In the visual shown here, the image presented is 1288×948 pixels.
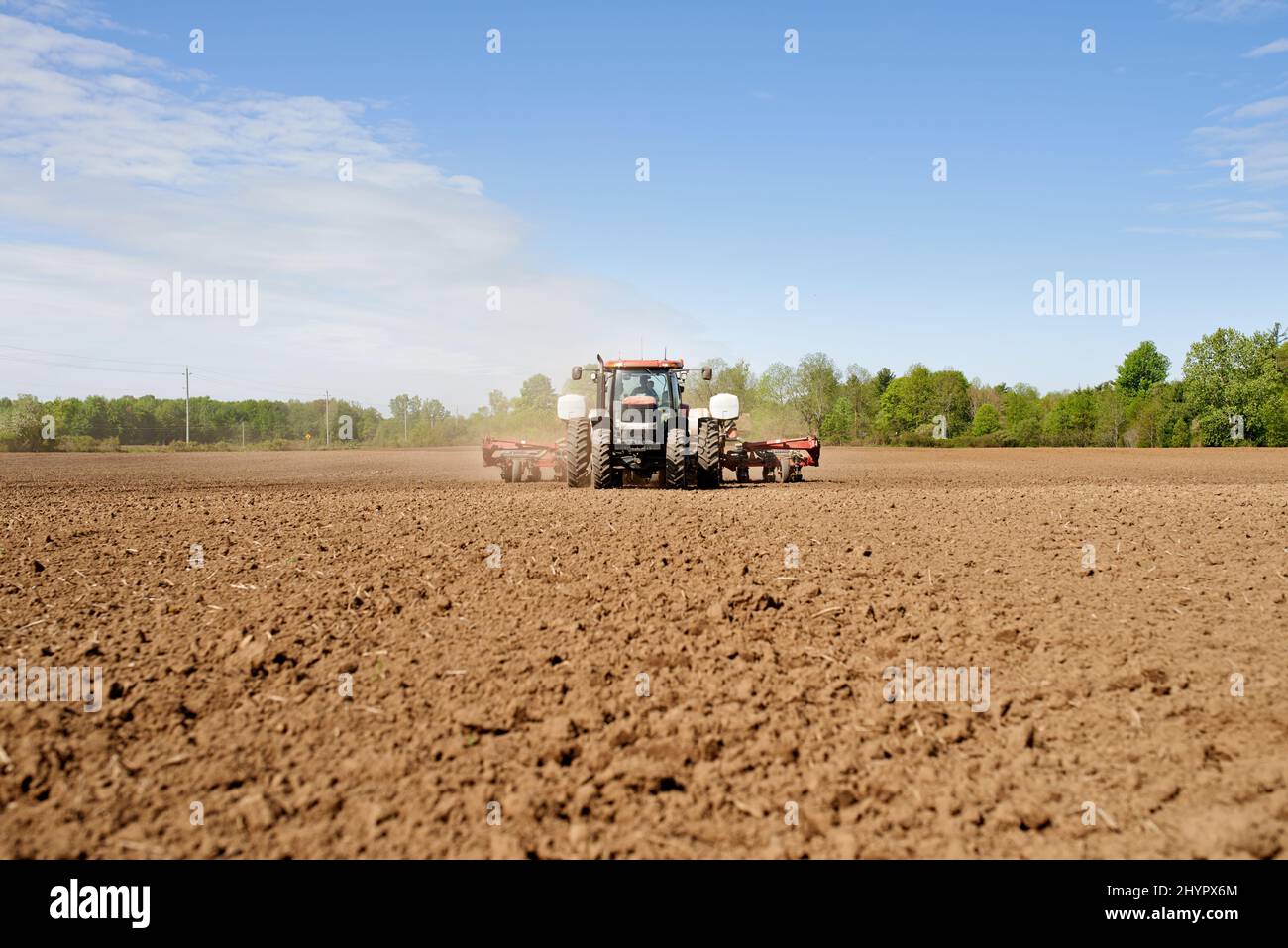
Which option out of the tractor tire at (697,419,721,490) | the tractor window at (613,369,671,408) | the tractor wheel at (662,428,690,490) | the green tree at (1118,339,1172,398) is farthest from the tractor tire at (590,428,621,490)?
the green tree at (1118,339,1172,398)

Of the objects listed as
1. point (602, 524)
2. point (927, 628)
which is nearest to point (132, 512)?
point (602, 524)

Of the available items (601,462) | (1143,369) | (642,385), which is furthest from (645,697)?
(1143,369)

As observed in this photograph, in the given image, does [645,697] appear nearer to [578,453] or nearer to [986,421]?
[578,453]

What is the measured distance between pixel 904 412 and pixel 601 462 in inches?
2931

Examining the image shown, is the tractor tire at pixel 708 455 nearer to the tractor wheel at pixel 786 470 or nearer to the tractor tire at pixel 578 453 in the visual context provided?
the tractor tire at pixel 578 453

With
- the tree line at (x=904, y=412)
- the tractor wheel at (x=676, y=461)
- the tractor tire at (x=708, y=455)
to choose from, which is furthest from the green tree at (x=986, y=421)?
the tractor wheel at (x=676, y=461)

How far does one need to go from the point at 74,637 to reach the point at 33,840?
315cm

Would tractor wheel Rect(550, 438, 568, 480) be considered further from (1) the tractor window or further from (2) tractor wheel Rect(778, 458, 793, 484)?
(2) tractor wheel Rect(778, 458, 793, 484)

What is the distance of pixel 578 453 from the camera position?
16.6 meters

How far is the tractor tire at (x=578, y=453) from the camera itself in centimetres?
1656

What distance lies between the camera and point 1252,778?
4277 mm

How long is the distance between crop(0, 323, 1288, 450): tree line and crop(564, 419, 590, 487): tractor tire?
34863mm

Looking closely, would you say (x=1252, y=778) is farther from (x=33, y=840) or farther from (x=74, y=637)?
(x=74, y=637)
